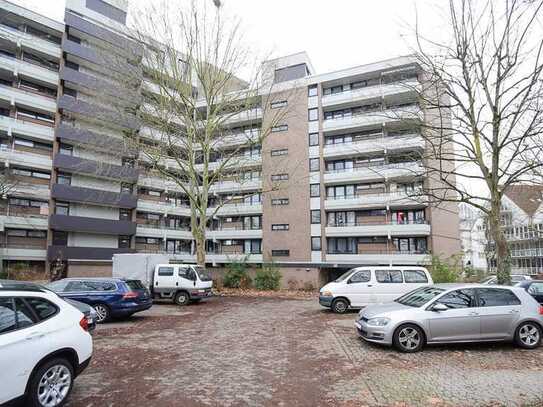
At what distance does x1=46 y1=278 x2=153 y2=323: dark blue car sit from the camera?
11.8 metres

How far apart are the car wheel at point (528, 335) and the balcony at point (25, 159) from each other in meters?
33.3

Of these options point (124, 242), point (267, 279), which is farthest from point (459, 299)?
point (124, 242)

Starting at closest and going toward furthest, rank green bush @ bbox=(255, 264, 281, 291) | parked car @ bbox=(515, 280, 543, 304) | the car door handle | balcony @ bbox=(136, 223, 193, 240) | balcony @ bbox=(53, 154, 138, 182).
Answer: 1. the car door handle
2. parked car @ bbox=(515, 280, 543, 304)
3. green bush @ bbox=(255, 264, 281, 291)
4. balcony @ bbox=(53, 154, 138, 182)
5. balcony @ bbox=(136, 223, 193, 240)

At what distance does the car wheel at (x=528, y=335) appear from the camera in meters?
7.92

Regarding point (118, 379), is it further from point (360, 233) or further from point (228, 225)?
point (228, 225)

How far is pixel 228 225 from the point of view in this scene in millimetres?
37250

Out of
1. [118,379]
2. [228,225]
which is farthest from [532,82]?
[228,225]

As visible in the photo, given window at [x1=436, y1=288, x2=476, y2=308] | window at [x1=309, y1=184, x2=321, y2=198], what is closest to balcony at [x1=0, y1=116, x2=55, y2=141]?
A: window at [x1=309, y1=184, x2=321, y2=198]

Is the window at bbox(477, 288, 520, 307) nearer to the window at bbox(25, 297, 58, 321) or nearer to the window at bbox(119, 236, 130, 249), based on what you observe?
the window at bbox(25, 297, 58, 321)

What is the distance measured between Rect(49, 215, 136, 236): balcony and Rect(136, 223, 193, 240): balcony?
135 centimetres

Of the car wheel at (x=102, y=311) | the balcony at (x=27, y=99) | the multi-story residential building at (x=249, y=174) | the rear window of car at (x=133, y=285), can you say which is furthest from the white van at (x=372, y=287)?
the balcony at (x=27, y=99)

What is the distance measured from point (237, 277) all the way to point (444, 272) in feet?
40.3

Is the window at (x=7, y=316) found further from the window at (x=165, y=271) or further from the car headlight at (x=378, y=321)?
the window at (x=165, y=271)

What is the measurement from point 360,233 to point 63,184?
25.8m
